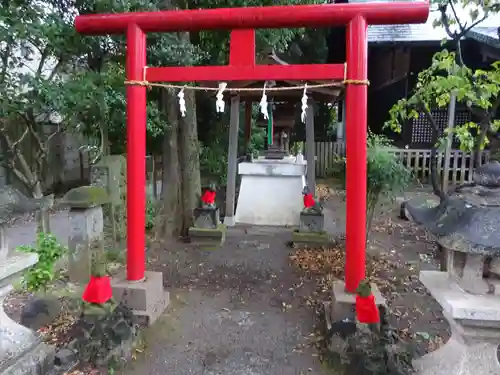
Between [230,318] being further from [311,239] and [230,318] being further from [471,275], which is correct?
[311,239]

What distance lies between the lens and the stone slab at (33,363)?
2.77 metres

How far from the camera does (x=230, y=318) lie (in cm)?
454

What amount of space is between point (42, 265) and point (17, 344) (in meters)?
2.14

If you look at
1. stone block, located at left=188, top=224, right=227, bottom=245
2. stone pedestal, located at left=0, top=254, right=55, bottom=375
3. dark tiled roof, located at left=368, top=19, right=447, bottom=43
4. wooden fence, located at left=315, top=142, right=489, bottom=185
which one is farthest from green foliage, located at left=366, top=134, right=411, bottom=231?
dark tiled roof, located at left=368, top=19, right=447, bottom=43

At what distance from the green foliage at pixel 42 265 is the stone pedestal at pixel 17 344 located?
1.77 metres

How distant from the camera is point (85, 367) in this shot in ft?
11.0

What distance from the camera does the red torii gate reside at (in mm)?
3949

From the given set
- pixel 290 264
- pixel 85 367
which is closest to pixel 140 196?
pixel 85 367

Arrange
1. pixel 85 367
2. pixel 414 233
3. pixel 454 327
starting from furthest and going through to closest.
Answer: pixel 414 233, pixel 85 367, pixel 454 327

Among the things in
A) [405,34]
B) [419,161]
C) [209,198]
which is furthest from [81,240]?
[419,161]

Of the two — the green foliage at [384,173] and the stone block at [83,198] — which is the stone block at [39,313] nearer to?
the stone block at [83,198]

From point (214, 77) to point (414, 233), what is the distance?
21.0 ft

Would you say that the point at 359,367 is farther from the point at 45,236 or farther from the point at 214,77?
the point at 45,236

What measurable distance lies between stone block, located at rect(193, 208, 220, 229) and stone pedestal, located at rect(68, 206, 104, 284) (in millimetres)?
2618
